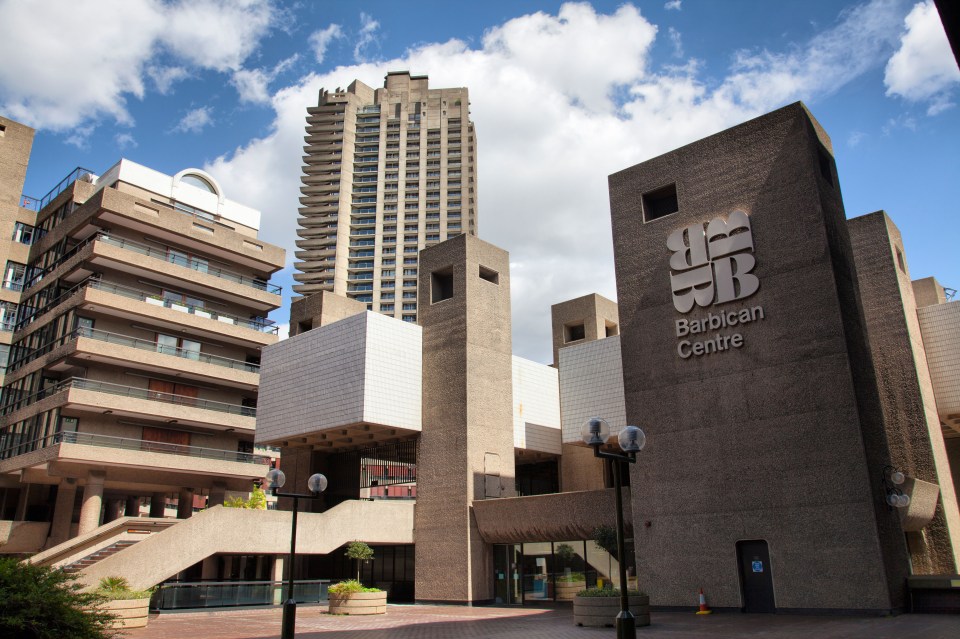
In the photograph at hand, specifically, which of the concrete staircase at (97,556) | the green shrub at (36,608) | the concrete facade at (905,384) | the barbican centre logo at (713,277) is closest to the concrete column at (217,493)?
the concrete staircase at (97,556)

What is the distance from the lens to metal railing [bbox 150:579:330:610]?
2652 cm

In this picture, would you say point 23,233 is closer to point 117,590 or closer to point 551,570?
point 117,590

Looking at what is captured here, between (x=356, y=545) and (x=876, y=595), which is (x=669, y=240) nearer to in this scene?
(x=876, y=595)

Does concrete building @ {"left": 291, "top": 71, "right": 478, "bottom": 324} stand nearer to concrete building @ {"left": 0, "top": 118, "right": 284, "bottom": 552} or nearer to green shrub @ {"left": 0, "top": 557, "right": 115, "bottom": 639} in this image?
concrete building @ {"left": 0, "top": 118, "right": 284, "bottom": 552}

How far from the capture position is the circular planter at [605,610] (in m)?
19.4

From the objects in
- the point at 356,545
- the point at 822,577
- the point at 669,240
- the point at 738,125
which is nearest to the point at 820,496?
the point at 822,577

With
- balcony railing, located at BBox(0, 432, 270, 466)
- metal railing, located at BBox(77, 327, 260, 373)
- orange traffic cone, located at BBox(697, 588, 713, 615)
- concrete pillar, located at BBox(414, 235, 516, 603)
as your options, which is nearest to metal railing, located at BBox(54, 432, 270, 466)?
balcony railing, located at BBox(0, 432, 270, 466)

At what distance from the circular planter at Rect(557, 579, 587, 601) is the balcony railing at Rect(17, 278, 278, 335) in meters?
25.7

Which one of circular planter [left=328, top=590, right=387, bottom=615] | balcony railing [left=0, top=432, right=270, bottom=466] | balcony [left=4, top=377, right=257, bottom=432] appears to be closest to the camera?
circular planter [left=328, top=590, right=387, bottom=615]

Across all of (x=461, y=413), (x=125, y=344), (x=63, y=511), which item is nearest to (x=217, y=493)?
(x=63, y=511)

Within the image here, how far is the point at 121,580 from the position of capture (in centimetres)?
2269

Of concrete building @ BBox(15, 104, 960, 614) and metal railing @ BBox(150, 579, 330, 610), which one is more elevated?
concrete building @ BBox(15, 104, 960, 614)

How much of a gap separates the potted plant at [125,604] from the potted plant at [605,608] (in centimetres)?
1284

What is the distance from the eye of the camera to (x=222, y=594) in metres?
28.2
